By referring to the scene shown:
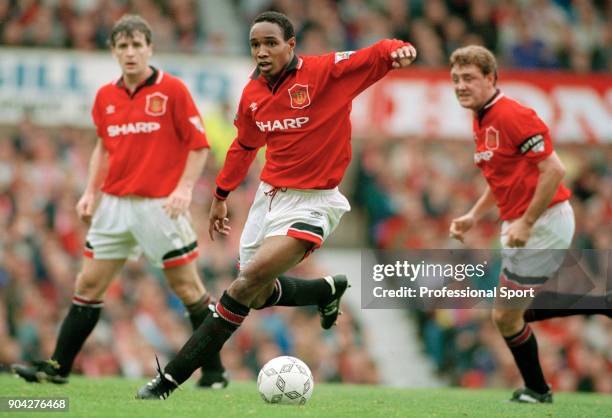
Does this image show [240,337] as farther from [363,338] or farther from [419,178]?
[419,178]

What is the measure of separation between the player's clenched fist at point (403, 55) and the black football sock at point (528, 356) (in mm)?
2535

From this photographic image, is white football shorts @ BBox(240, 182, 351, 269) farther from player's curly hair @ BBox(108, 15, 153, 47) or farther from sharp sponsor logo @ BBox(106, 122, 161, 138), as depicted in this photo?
player's curly hair @ BBox(108, 15, 153, 47)

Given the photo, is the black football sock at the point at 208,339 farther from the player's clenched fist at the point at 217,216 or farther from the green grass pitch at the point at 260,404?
the player's clenched fist at the point at 217,216

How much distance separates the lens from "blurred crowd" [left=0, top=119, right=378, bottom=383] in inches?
497

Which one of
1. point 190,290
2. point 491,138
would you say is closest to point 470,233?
point 491,138

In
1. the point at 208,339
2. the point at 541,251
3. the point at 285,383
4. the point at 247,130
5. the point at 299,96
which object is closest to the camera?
the point at 208,339

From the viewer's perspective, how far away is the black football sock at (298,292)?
7.57 metres

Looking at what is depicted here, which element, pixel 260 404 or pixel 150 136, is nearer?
pixel 260 404

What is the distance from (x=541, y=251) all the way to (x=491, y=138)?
97 cm

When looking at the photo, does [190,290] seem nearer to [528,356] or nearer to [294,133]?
[294,133]

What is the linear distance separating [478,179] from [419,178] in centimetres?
103

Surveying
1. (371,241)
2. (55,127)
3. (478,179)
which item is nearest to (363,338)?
(371,241)

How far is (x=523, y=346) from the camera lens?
8102 millimetres

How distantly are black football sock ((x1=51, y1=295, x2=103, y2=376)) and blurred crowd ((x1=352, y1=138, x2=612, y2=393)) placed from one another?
6.80 meters
